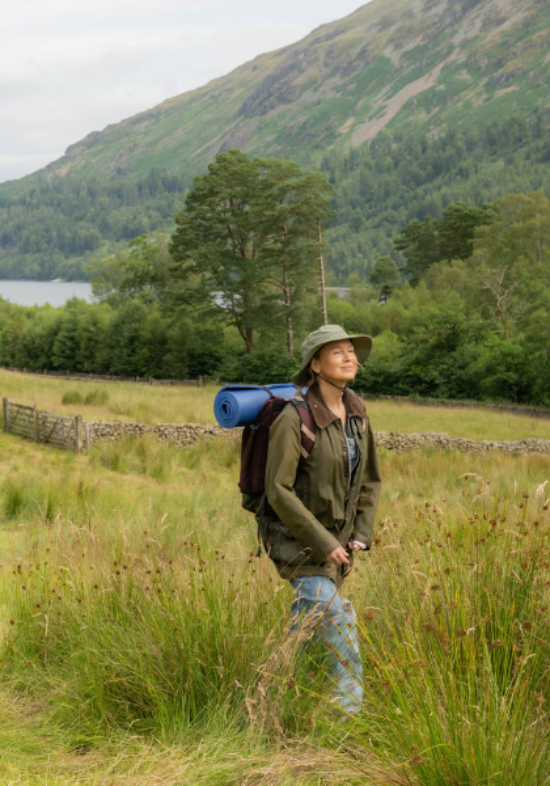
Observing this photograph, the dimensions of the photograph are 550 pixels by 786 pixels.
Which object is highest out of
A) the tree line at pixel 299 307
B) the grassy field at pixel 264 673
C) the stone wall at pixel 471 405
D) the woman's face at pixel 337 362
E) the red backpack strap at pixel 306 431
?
the tree line at pixel 299 307

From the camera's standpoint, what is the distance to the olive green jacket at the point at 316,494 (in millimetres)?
2949

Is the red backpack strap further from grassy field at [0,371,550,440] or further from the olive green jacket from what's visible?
grassy field at [0,371,550,440]

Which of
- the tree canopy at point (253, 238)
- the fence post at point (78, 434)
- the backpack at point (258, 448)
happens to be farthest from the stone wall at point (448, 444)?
the tree canopy at point (253, 238)

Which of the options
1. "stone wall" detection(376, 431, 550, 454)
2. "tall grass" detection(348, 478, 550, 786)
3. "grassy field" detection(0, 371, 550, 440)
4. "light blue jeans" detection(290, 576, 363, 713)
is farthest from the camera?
"grassy field" detection(0, 371, 550, 440)

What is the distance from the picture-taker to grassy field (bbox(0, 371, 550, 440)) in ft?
67.8

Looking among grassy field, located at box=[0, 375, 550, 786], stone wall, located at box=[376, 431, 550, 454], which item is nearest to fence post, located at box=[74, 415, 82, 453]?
stone wall, located at box=[376, 431, 550, 454]

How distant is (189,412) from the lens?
70.6ft

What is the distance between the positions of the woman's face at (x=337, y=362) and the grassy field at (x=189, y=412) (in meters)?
16.7

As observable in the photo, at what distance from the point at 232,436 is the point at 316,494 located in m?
14.5

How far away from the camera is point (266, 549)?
134 inches

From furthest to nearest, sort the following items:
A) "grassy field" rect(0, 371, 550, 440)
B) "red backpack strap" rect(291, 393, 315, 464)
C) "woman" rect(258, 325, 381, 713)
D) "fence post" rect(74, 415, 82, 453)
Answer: "grassy field" rect(0, 371, 550, 440) → "fence post" rect(74, 415, 82, 453) → "red backpack strap" rect(291, 393, 315, 464) → "woman" rect(258, 325, 381, 713)

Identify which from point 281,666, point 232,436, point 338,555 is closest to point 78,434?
point 232,436

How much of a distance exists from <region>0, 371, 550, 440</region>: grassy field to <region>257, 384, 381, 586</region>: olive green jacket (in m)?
16.6

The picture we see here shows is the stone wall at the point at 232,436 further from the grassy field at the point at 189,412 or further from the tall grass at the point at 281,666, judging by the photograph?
the tall grass at the point at 281,666
